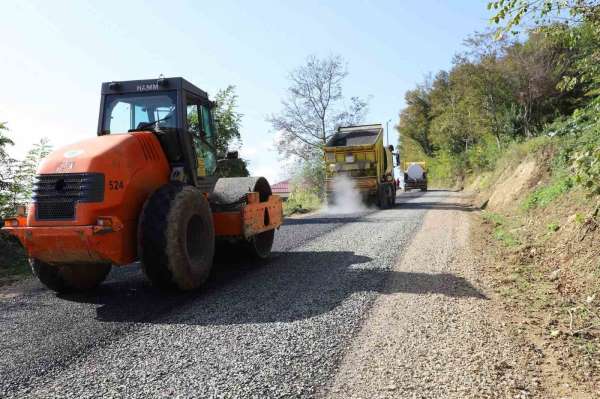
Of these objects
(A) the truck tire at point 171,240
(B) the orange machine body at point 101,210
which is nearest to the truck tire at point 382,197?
(A) the truck tire at point 171,240

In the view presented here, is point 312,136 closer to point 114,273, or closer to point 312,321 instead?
point 114,273

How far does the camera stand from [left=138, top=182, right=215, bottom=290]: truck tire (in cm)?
519

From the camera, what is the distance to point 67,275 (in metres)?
5.82

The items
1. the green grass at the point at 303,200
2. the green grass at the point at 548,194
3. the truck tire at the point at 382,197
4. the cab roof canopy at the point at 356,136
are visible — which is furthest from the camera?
the green grass at the point at 303,200

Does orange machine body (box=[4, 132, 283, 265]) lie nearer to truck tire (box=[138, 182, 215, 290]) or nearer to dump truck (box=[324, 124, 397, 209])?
truck tire (box=[138, 182, 215, 290])

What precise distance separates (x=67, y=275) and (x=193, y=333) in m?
2.45

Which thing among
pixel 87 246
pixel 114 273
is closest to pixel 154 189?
pixel 87 246

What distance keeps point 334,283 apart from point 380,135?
1445cm

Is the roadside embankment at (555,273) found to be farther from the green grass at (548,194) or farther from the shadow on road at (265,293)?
the shadow on road at (265,293)

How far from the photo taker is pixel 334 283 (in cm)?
605

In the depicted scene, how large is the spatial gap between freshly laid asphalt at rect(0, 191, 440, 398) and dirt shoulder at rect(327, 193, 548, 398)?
0.20 meters

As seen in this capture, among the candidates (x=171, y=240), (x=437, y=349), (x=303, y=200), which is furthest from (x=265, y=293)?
(x=303, y=200)

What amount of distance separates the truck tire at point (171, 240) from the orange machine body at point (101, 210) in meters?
0.25

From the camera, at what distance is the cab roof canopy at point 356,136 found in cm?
1930
